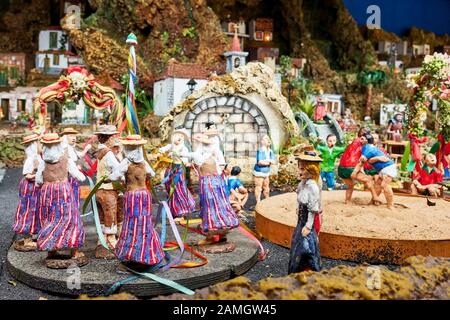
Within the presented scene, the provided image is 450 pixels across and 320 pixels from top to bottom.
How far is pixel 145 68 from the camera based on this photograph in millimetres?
16797

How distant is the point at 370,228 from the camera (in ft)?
18.0

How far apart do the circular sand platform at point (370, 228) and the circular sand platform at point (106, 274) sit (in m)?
0.86

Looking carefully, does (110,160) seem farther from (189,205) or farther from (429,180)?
(429,180)

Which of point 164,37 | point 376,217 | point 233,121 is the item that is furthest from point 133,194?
Result: point 164,37

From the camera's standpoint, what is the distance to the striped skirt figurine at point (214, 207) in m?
4.91

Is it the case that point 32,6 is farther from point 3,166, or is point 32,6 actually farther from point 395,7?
point 395,7

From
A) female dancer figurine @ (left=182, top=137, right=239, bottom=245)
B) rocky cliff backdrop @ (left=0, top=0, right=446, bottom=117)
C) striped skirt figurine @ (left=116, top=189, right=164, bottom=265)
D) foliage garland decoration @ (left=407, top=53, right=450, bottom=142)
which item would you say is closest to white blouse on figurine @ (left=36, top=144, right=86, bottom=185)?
striped skirt figurine @ (left=116, top=189, right=164, bottom=265)

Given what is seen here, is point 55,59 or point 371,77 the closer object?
point 55,59

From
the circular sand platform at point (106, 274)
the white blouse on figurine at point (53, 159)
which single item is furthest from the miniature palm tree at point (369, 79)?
the white blouse on figurine at point (53, 159)

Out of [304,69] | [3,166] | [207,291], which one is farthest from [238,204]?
[304,69]

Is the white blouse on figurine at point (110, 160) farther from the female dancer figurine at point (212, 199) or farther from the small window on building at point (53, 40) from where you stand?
the small window on building at point (53, 40)

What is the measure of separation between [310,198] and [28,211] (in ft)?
10.1

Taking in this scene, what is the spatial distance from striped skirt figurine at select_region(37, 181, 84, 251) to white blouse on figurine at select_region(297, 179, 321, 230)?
2119 millimetres
